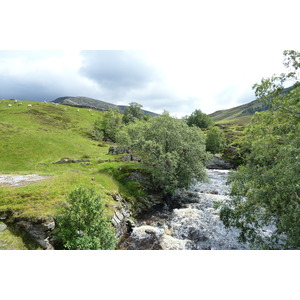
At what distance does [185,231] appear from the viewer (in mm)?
23750

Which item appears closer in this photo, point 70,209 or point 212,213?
point 70,209

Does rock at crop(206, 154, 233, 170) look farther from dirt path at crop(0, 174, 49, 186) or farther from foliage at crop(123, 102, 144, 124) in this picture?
foliage at crop(123, 102, 144, 124)

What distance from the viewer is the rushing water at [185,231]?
2080cm

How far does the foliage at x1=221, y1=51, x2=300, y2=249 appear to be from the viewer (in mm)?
13250

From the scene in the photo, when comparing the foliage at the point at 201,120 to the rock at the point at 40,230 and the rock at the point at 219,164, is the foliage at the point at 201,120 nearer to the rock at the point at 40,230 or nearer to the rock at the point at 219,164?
the rock at the point at 219,164

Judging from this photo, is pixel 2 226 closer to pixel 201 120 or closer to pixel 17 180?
pixel 17 180

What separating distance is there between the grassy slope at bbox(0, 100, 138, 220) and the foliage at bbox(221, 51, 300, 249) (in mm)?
14359

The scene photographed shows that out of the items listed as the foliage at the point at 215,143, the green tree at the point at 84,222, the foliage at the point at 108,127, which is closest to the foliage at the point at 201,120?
the foliage at the point at 215,143

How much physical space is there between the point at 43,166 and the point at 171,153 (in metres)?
26.3

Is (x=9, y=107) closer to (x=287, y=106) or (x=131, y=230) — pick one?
(x=131, y=230)

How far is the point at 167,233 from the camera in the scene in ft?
75.8

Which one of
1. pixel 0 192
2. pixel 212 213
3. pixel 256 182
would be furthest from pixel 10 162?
pixel 256 182

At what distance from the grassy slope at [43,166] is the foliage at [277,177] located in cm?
1436

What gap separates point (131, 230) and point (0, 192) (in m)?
14.8
